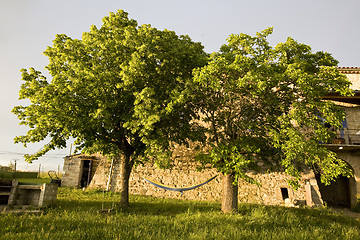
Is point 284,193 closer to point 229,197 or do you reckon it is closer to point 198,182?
point 198,182

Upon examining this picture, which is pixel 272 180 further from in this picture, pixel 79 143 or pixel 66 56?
pixel 66 56

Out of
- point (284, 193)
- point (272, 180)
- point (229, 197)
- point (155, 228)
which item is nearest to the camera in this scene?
point (155, 228)

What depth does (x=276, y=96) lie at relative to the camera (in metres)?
11.2

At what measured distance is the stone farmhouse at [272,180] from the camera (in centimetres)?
1731

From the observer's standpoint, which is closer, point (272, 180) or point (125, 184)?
point (125, 184)

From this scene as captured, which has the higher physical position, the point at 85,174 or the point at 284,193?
the point at 85,174

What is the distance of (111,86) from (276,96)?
8.20m

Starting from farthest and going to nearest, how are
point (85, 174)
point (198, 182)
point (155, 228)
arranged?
point (85, 174), point (198, 182), point (155, 228)

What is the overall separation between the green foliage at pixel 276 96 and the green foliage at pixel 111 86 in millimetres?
1739

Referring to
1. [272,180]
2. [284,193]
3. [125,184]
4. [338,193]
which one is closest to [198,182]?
[272,180]

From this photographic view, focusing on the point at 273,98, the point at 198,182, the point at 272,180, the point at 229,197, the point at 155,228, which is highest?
the point at 273,98

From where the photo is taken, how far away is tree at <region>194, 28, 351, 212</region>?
9281mm

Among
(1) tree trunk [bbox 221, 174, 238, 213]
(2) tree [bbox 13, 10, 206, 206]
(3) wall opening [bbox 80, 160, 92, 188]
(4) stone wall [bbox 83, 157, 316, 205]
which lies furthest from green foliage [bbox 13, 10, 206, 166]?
(3) wall opening [bbox 80, 160, 92, 188]

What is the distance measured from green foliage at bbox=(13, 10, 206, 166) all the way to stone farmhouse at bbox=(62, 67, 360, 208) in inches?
318
